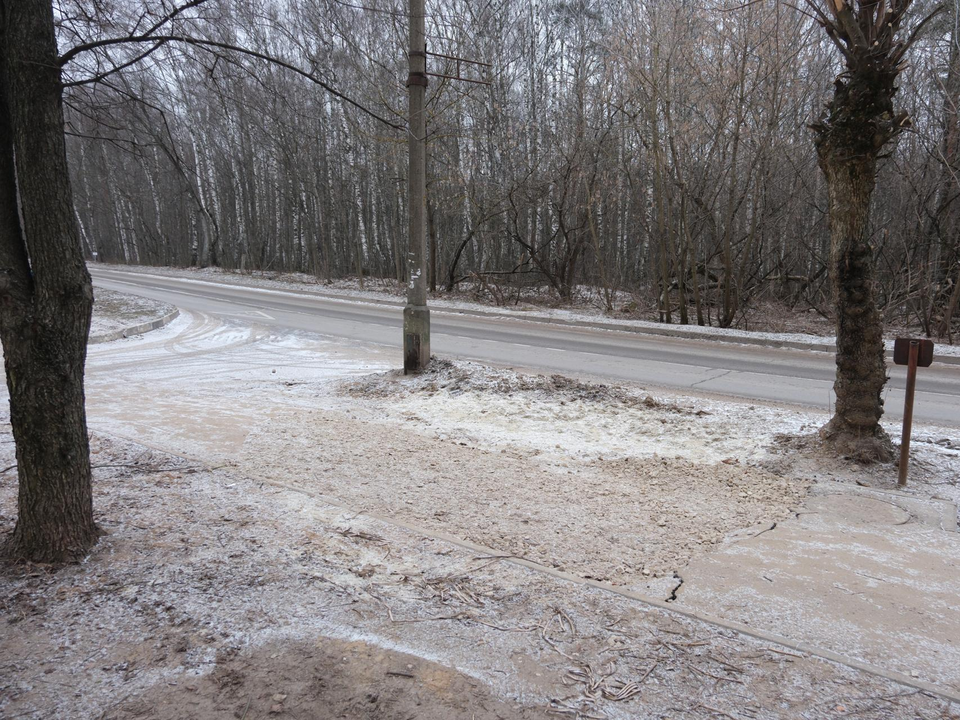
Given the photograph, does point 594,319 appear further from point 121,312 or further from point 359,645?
point 359,645

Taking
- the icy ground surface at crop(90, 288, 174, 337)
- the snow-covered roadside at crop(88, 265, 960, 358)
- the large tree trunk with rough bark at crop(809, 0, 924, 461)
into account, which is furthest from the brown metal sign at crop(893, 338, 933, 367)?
the icy ground surface at crop(90, 288, 174, 337)

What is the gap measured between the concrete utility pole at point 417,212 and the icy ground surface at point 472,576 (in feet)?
6.91

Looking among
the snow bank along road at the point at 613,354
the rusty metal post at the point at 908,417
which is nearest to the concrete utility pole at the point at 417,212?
the snow bank along road at the point at 613,354

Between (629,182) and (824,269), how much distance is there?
6.10m

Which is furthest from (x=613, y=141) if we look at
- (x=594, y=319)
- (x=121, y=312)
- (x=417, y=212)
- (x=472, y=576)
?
(x=472, y=576)

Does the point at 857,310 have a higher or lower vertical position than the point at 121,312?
higher

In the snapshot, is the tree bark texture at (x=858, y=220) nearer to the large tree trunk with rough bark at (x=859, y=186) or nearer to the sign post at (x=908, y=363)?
the large tree trunk with rough bark at (x=859, y=186)

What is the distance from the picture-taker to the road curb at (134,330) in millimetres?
13586

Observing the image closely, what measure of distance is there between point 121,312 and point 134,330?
347 cm

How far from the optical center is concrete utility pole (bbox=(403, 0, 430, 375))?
846cm

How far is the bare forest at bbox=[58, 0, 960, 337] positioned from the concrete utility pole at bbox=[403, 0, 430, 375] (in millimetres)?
484

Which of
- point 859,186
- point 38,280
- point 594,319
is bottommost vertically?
point 594,319

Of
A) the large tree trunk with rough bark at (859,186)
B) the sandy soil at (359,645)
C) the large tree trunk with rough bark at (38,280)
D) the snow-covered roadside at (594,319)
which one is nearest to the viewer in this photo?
the sandy soil at (359,645)

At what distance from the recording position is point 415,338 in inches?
352
